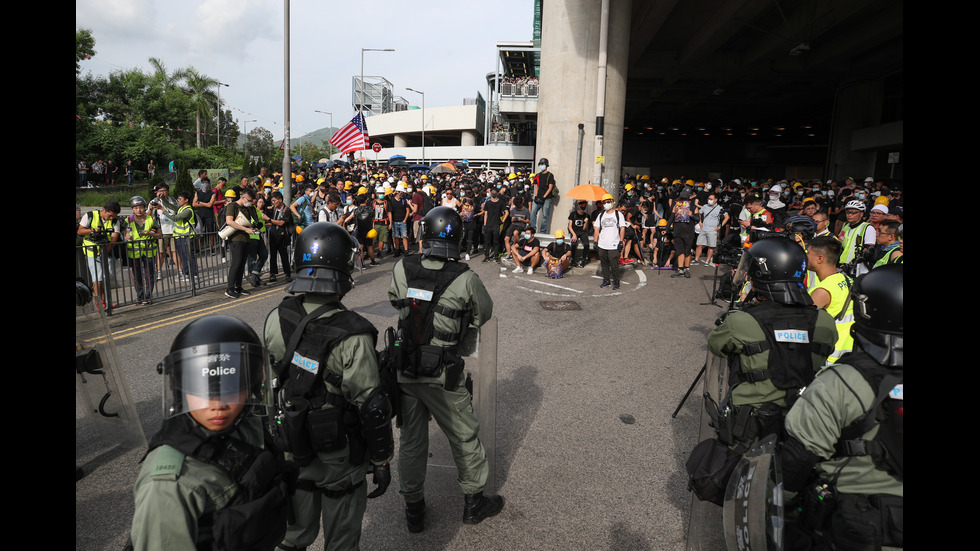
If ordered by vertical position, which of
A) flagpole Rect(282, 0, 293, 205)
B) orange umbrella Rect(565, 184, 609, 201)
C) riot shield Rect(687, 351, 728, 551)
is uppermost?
flagpole Rect(282, 0, 293, 205)

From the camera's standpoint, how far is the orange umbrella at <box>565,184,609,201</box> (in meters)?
11.5

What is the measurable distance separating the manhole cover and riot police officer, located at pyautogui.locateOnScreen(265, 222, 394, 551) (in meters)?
6.41

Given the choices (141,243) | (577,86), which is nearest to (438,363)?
(141,243)

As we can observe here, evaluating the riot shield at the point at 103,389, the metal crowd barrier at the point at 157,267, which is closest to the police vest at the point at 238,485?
the riot shield at the point at 103,389

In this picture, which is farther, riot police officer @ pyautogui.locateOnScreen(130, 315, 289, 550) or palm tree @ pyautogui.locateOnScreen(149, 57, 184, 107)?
palm tree @ pyautogui.locateOnScreen(149, 57, 184, 107)

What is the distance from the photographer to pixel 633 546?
3.28m

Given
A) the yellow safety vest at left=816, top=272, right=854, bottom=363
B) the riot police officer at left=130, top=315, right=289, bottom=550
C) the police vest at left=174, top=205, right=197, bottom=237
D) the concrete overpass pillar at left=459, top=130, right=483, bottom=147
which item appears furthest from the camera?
the concrete overpass pillar at left=459, top=130, right=483, bottom=147

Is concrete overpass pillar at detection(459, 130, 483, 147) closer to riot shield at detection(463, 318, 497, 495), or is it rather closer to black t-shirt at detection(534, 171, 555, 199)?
black t-shirt at detection(534, 171, 555, 199)

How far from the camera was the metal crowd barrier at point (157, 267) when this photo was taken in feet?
26.0

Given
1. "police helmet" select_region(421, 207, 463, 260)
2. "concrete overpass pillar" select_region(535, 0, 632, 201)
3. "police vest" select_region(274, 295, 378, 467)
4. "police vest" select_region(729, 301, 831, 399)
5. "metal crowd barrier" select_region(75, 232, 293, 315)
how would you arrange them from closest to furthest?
"police vest" select_region(274, 295, 378, 467), "police vest" select_region(729, 301, 831, 399), "police helmet" select_region(421, 207, 463, 260), "metal crowd barrier" select_region(75, 232, 293, 315), "concrete overpass pillar" select_region(535, 0, 632, 201)

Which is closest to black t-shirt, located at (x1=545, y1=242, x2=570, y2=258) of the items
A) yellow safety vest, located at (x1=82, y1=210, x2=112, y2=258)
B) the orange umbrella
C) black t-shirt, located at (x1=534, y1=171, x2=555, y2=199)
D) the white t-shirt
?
the orange umbrella

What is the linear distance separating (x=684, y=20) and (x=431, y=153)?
45.9 metres
